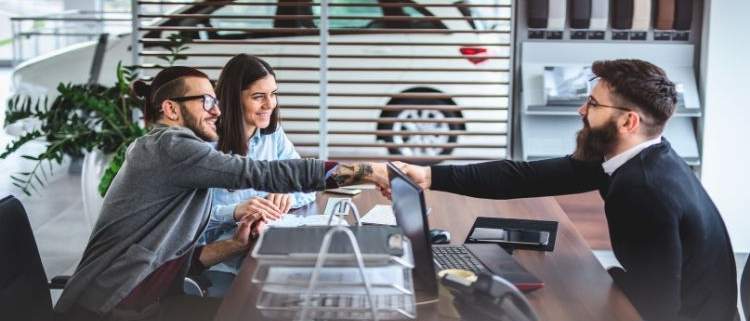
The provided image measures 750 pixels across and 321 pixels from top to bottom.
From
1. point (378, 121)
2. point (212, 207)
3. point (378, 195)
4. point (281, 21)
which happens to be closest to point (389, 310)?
point (212, 207)

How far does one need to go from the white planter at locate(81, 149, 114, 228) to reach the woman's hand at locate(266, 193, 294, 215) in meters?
1.88

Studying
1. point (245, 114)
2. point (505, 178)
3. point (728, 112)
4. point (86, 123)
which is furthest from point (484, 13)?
point (505, 178)

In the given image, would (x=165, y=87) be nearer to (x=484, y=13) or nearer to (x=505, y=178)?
(x=505, y=178)

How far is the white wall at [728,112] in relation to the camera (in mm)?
5141

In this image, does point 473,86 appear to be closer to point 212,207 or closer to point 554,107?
point 554,107

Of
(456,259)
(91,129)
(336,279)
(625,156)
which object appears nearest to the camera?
(336,279)

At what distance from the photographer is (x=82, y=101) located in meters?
4.62

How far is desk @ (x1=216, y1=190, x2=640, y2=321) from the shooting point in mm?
2225

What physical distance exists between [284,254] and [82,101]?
9.73ft

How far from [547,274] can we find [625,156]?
43 cm

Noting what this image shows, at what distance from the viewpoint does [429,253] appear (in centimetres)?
218

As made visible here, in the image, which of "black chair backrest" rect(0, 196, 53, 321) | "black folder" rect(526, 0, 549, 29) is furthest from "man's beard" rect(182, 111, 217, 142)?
"black folder" rect(526, 0, 549, 29)

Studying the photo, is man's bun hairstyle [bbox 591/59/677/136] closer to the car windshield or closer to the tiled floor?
the tiled floor

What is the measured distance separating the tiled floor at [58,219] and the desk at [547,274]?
1757 mm
